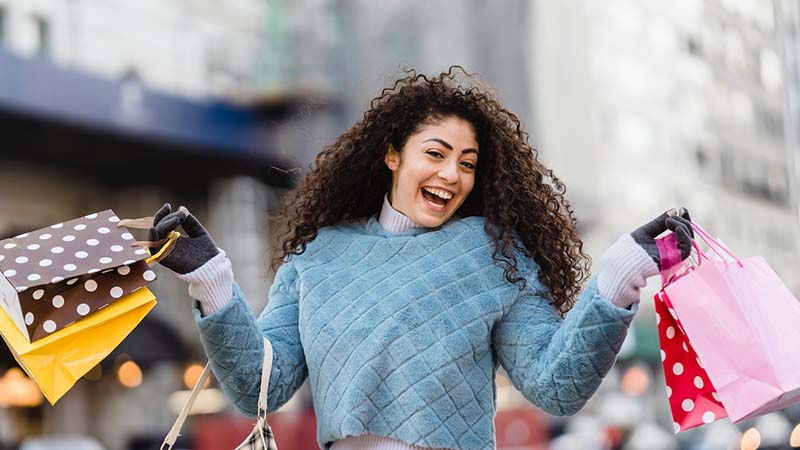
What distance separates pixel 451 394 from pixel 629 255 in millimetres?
510

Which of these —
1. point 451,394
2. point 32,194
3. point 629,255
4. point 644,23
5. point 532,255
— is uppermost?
point 629,255

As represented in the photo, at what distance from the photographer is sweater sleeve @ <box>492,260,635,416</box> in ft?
7.84

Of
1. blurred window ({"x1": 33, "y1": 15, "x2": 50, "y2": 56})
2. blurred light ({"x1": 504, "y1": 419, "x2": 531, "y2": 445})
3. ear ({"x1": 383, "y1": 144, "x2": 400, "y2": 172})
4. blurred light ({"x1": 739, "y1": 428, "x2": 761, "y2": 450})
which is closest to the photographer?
ear ({"x1": 383, "y1": 144, "x2": 400, "y2": 172})

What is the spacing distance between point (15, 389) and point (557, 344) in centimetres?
1274

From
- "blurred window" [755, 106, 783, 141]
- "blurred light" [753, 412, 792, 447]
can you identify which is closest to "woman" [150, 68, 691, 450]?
"blurred light" [753, 412, 792, 447]

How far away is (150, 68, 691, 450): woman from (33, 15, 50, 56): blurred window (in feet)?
42.9

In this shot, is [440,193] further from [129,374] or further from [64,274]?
[129,374]

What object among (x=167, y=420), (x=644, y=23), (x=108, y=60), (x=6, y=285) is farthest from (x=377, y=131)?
(x=644, y=23)

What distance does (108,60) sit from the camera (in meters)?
16.1

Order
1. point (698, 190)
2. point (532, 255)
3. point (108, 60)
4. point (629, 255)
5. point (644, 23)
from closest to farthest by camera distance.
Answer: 1. point (629, 255)
2. point (532, 255)
3. point (108, 60)
4. point (644, 23)
5. point (698, 190)

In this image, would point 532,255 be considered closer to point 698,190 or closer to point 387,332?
point 387,332

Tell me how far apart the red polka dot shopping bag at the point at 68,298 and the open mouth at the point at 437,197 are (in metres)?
0.61

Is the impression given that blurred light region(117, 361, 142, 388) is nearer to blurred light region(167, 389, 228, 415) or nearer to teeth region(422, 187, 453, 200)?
blurred light region(167, 389, 228, 415)

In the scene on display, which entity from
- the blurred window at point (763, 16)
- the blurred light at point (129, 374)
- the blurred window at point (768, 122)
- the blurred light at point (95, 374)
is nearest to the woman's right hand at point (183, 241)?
the blurred light at point (95, 374)
